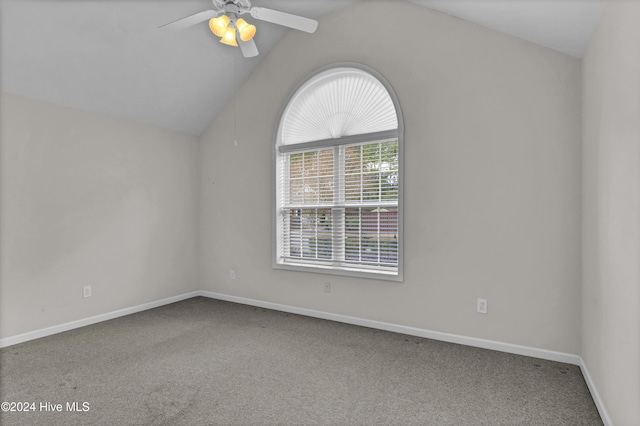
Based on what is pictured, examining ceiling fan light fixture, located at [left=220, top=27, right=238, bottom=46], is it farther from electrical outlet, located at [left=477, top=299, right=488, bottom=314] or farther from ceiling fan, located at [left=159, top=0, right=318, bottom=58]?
electrical outlet, located at [left=477, top=299, right=488, bottom=314]

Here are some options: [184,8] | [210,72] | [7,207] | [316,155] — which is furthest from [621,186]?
[7,207]

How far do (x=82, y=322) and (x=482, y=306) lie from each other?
12.7 ft

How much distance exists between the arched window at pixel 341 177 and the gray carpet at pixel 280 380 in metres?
0.83

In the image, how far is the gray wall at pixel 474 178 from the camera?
267 centimetres

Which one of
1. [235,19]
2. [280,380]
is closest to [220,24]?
[235,19]

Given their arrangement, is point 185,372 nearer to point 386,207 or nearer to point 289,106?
Answer: point 386,207

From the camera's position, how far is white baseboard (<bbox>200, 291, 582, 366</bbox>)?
2.69 metres

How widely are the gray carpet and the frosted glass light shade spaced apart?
2088mm

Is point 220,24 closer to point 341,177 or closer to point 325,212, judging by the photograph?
point 341,177

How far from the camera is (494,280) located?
2.90m

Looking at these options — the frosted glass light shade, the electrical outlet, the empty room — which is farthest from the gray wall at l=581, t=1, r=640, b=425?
the frosted glass light shade

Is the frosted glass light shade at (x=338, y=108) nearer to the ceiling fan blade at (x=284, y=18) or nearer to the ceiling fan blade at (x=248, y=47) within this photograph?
the ceiling fan blade at (x=248, y=47)

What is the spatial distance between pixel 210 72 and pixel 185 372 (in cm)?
317

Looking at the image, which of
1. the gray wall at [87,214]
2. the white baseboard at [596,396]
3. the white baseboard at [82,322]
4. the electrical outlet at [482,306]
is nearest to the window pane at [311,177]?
the gray wall at [87,214]
